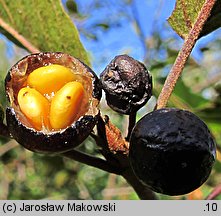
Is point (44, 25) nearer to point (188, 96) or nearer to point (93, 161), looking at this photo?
point (93, 161)

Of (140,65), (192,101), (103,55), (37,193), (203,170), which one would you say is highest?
(140,65)

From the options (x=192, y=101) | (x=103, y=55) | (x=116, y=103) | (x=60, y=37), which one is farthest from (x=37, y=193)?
(x=103, y=55)

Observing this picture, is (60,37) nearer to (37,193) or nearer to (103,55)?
(37,193)

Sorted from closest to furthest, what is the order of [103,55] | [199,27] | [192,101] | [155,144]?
[155,144], [199,27], [192,101], [103,55]
